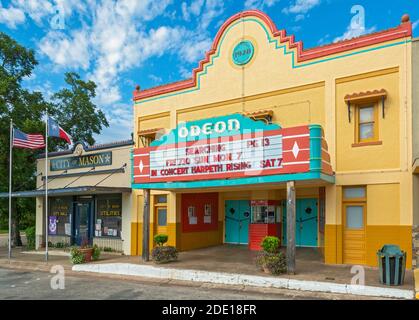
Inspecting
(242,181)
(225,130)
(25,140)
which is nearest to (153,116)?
(25,140)

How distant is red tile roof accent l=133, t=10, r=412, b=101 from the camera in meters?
13.5

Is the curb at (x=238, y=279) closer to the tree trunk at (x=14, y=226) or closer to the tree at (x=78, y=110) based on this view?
the tree trunk at (x=14, y=226)

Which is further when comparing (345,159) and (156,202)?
(156,202)

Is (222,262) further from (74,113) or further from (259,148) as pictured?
(74,113)

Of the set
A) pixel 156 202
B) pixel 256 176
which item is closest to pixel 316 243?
pixel 256 176

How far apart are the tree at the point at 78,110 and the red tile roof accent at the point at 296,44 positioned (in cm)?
1482

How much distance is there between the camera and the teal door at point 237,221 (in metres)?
19.7

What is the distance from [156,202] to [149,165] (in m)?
3.82

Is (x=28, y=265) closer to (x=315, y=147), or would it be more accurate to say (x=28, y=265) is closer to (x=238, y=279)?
(x=238, y=279)

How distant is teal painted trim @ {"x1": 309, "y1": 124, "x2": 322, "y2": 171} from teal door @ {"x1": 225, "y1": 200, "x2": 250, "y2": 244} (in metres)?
7.79

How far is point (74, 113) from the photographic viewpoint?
3353 centimetres

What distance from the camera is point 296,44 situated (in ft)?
51.2

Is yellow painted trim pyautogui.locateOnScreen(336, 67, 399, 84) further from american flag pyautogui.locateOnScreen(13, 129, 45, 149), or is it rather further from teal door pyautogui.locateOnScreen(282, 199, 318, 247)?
american flag pyautogui.locateOnScreen(13, 129, 45, 149)

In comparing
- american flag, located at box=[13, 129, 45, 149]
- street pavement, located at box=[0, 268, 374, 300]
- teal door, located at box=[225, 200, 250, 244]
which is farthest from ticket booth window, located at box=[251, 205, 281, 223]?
american flag, located at box=[13, 129, 45, 149]
